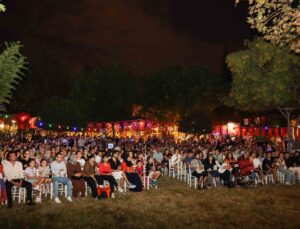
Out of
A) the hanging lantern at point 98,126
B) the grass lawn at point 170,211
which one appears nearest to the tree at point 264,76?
the grass lawn at point 170,211

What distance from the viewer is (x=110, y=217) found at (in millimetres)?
8391

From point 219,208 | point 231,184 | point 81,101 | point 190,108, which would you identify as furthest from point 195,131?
point 219,208

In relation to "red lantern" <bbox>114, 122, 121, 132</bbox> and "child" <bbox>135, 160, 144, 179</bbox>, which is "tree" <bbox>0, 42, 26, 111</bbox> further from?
"red lantern" <bbox>114, 122, 121, 132</bbox>

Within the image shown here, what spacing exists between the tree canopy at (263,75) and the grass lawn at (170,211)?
10.6m

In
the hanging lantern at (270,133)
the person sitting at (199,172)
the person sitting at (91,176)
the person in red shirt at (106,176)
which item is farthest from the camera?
the hanging lantern at (270,133)

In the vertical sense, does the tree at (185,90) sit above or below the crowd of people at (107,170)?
above

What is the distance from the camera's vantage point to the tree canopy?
806 inches

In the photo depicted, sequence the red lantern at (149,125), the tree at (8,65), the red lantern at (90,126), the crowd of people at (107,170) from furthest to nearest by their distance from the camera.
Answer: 1. the red lantern at (90,126)
2. the red lantern at (149,125)
3. the crowd of people at (107,170)
4. the tree at (8,65)

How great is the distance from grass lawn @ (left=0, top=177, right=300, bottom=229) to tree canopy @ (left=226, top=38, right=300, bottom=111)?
1064 cm

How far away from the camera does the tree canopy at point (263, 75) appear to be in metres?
20.5

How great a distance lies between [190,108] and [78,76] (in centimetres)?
2257

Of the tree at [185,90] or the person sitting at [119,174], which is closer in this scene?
the person sitting at [119,174]

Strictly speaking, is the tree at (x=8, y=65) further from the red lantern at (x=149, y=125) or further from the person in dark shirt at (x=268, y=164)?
the red lantern at (x=149, y=125)

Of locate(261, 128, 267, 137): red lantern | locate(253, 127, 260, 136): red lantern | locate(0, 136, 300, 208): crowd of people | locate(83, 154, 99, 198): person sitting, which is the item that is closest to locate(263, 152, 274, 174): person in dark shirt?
locate(0, 136, 300, 208): crowd of people
